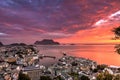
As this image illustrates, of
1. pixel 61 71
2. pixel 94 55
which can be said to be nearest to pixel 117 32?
pixel 61 71

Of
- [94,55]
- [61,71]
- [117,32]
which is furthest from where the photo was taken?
[94,55]

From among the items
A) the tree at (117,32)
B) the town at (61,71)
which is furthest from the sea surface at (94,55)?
the tree at (117,32)

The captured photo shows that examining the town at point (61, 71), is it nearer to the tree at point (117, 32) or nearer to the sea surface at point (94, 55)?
the tree at point (117, 32)

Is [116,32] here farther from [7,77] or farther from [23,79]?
[7,77]

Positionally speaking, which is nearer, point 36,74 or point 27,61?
point 36,74

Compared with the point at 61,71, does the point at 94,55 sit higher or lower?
higher

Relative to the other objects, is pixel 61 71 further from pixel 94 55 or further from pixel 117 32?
pixel 94 55

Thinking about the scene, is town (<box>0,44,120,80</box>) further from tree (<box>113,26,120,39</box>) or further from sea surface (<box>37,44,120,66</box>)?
sea surface (<box>37,44,120,66</box>)

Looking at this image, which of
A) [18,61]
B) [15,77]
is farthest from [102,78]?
[18,61]

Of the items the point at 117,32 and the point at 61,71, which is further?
the point at 61,71

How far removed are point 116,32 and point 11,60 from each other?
57.5 metres

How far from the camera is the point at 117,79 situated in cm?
1054

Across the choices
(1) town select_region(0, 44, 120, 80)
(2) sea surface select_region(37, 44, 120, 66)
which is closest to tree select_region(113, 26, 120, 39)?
(1) town select_region(0, 44, 120, 80)

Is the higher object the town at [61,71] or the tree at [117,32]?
the tree at [117,32]
